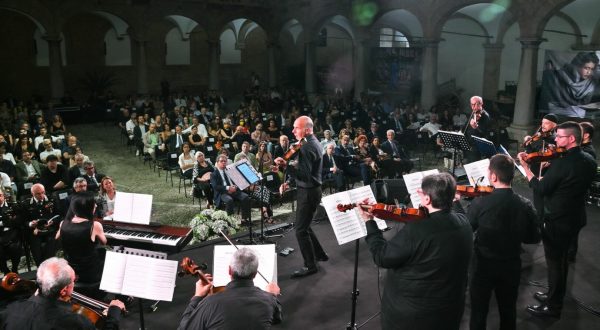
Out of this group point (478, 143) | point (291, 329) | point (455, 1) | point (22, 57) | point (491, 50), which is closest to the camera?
point (291, 329)

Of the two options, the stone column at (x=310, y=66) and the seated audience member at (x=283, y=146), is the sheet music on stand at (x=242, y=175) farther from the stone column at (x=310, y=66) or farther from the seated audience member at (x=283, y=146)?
the stone column at (x=310, y=66)

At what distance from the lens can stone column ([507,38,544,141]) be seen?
1356cm

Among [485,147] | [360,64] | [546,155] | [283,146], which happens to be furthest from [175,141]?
[360,64]

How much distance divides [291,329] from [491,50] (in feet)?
57.6

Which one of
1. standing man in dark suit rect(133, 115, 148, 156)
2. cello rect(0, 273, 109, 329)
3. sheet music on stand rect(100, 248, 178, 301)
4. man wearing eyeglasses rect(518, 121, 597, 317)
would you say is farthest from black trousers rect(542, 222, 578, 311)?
standing man in dark suit rect(133, 115, 148, 156)

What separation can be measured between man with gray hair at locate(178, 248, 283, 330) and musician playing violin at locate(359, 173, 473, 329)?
0.75 m

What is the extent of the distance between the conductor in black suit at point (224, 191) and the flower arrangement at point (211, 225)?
709mm

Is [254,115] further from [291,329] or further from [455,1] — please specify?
[291,329]

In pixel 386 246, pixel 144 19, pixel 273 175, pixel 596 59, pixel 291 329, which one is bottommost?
pixel 291 329

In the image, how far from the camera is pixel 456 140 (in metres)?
7.25

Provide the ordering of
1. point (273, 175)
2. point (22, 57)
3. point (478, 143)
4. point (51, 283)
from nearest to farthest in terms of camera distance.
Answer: point (51, 283)
point (478, 143)
point (273, 175)
point (22, 57)

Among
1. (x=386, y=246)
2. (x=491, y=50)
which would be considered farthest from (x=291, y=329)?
(x=491, y=50)

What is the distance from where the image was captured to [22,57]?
2092 cm

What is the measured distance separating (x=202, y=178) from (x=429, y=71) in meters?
10.1
